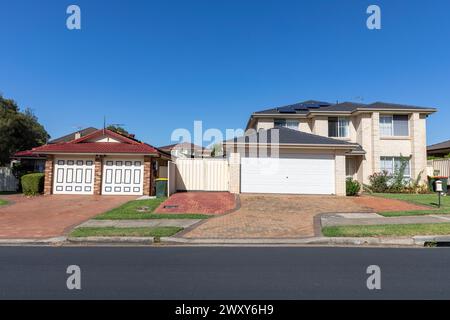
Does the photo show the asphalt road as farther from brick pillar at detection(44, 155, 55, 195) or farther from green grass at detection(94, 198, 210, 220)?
brick pillar at detection(44, 155, 55, 195)

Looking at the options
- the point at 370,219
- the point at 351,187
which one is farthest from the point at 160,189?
the point at 351,187

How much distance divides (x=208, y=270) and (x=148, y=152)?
1403 centimetres

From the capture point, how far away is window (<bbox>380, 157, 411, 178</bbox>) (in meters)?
23.2

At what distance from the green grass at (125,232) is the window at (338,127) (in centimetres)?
1906

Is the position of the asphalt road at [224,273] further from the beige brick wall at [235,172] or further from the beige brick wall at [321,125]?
the beige brick wall at [321,125]

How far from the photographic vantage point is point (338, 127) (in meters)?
25.4

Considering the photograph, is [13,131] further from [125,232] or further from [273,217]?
[273,217]

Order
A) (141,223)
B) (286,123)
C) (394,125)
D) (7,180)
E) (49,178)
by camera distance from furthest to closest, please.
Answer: (286,123), (7,180), (394,125), (49,178), (141,223)

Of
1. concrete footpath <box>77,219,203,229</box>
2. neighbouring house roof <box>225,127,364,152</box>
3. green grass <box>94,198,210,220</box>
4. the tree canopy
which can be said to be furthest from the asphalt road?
the tree canopy

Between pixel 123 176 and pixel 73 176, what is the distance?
3.21 metres

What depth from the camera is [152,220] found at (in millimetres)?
11703

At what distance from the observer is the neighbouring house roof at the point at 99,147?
19.2 m
